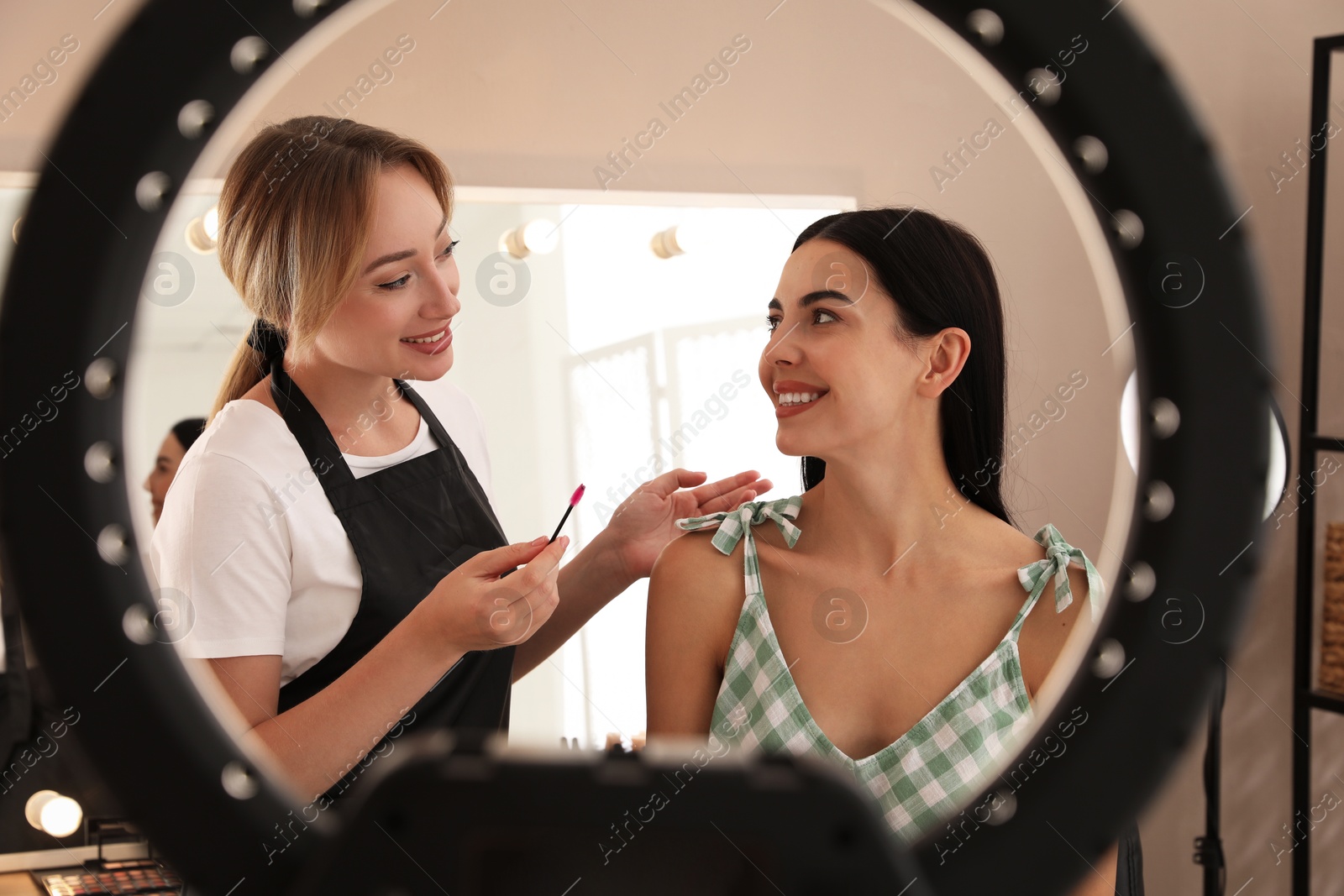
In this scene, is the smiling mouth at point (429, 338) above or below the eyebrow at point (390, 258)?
below

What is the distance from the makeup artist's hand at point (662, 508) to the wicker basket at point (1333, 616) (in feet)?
3.09

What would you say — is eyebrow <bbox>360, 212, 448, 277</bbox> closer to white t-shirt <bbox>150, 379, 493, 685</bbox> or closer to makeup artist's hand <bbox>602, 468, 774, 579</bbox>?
white t-shirt <bbox>150, 379, 493, 685</bbox>

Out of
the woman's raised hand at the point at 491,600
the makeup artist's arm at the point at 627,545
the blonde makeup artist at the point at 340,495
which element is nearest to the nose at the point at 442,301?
the blonde makeup artist at the point at 340,495

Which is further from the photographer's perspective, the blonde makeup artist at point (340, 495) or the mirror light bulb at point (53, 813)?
the mirror light bulb at point (53, 813)

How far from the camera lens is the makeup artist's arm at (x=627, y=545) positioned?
2.01 ft

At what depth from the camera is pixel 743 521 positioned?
72 centimetres

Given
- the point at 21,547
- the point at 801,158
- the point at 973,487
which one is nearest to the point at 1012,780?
the point at 21,547

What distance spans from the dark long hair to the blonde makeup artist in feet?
0.96

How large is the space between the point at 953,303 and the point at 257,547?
0.46 m

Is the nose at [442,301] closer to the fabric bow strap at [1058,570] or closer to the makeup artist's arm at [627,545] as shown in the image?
the makeup artist's arm at [627,545]

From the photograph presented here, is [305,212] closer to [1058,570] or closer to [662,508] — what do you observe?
[662,508]

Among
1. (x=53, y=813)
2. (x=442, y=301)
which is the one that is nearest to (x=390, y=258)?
(x=442, y=301)

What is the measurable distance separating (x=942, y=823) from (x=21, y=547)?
0.44 ft

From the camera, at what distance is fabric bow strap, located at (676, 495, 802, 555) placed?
701 mm
